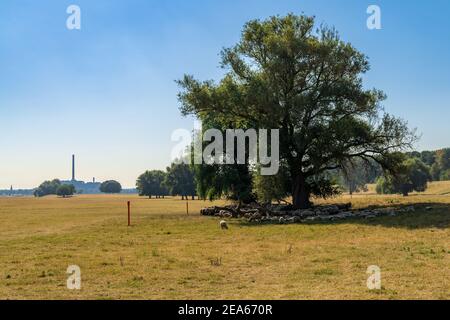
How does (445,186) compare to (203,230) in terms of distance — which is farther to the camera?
(445,186)

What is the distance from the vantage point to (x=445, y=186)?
14025cm

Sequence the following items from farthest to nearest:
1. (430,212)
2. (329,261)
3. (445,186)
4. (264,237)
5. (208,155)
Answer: (445,186)
(208,155)
(430,212)
(264,237)
(329,261)

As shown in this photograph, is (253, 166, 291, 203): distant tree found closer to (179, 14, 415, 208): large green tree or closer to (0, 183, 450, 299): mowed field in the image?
(179, 14, 415, 208): large green tree

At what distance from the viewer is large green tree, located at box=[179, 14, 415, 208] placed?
46.0 meters

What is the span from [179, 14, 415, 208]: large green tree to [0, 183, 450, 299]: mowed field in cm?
1533

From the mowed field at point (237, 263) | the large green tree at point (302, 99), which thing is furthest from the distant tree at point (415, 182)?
the mowed field at point (237, 263)

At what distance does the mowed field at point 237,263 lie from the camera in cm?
1374

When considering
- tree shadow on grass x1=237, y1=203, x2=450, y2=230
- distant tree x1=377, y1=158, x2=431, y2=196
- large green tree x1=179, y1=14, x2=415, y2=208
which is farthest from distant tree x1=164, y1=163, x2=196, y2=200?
tree shadow on grass x1=237, y1=203, x2=450, y2=230

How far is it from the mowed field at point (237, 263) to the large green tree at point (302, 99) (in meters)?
15.3

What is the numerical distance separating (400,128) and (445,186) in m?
A: 107

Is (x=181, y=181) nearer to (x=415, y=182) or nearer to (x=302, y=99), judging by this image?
(x=415, y=182)
